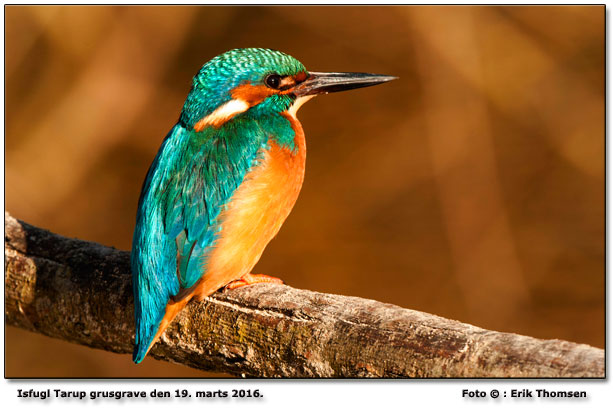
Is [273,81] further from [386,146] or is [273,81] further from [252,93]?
[386,146]

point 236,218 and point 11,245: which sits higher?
point 236,218

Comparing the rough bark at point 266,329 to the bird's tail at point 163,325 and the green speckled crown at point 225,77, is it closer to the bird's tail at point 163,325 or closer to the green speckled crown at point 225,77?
the bird's tail at point 163,325

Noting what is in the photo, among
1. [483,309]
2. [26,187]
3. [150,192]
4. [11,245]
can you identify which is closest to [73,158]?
[26,187]

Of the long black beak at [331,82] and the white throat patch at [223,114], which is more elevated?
the long black beak at [331,82]

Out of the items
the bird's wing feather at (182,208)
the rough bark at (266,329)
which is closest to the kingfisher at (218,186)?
the bird's wing feather at (182,208)
